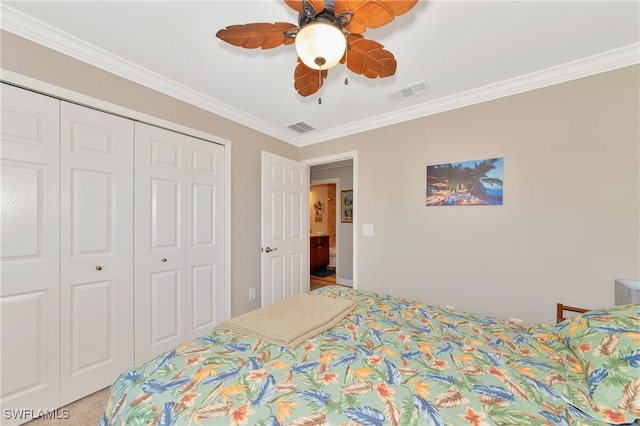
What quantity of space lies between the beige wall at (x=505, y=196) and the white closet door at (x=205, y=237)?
0.63 feet

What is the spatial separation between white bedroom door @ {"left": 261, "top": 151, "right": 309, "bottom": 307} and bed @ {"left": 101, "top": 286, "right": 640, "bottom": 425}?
5.53 feet

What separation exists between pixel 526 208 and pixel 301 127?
8.38 feet

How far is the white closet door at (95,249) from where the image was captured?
174cm

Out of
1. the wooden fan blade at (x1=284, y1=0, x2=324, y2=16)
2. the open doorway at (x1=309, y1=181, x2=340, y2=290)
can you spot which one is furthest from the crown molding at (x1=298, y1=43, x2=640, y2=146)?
the open doorway at (x1=309, y1=181, x2=340, y2=290)

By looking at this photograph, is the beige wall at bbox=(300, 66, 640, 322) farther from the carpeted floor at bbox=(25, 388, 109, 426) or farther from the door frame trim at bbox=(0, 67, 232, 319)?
the carpeted floor at bbox=(25, 388, 109, 426)

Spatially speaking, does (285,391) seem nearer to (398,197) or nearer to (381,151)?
(398,197)

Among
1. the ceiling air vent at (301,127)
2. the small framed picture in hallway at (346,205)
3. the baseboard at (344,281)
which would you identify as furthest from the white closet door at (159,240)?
the small framed picture in hallway at (346,205)

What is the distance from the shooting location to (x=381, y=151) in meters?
2.99

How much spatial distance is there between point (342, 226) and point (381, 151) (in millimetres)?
2446

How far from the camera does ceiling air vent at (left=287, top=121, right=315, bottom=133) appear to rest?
317 cm

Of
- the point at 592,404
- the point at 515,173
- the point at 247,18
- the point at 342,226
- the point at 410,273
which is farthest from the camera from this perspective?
the point at 342,226

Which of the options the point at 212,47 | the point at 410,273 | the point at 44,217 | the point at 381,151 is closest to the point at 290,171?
the point at 381,151

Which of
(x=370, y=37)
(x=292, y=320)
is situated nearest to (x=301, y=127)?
(x=370, y=37)

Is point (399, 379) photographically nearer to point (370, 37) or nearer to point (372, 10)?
point (372, 10)
